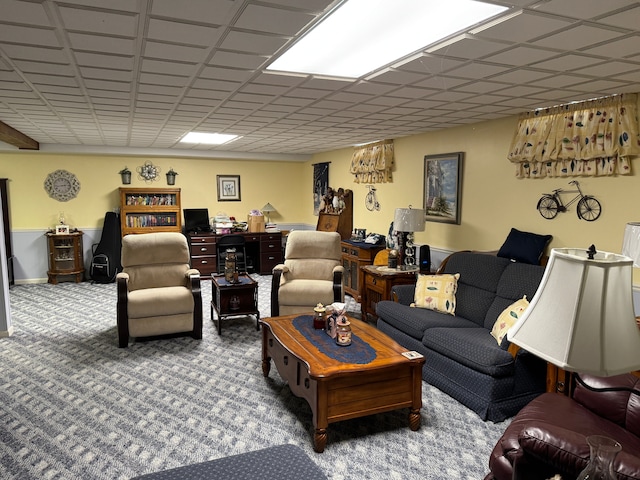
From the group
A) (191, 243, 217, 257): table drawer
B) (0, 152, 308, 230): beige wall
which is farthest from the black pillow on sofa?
(0, 152, 308, 230): beige wall

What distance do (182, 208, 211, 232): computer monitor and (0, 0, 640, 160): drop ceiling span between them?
3035mm

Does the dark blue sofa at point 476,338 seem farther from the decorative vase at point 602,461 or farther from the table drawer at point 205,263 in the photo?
the table drawer at point 205,263

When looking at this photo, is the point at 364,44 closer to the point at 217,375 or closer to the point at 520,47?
the point at 520,47

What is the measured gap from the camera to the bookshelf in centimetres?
734

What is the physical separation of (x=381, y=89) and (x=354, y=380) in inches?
79.0

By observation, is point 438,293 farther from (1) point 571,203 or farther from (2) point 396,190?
(2) point 396,190

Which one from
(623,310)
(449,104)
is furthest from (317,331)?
(623,310)

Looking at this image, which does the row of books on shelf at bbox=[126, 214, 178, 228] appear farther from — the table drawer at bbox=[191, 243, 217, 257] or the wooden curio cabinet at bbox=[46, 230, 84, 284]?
the wooden curio cabinet at bbox=[46, 230, 84, 284]

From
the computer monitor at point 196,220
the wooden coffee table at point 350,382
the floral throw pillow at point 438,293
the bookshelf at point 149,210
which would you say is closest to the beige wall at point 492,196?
the floral throw pillow at point 438,293

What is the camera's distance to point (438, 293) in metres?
4.06

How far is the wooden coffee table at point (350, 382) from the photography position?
103 inches

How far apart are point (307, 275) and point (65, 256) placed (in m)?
4.59

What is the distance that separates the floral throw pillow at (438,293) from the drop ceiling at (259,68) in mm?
1547

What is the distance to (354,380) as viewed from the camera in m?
2.69
